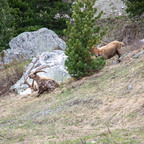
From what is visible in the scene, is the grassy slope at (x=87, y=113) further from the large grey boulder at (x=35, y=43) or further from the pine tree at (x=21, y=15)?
the pine tree at (x=21, y=15)

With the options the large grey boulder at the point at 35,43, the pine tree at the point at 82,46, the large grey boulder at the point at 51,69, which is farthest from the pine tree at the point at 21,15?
the pine tree at the point at 82,46

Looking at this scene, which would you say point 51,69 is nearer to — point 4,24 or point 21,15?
point 4,24

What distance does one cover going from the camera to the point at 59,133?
6328 mm

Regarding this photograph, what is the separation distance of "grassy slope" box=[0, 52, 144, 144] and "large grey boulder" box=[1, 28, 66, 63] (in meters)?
10.5

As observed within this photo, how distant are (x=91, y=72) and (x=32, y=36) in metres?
11.8

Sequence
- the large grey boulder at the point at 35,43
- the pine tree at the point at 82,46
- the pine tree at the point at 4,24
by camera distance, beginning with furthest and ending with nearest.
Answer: the large grey boulder at the point at 35,43, the pine tree at the point at 4,24, the pine tree at the point at 82,46

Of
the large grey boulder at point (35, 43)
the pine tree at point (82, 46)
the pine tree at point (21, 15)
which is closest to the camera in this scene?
the pine tree at point (82, 46)

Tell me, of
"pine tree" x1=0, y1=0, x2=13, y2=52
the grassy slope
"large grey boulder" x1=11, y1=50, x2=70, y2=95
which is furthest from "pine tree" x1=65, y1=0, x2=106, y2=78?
"pine tree" x1=0, y1=0, x2=13, y2=52

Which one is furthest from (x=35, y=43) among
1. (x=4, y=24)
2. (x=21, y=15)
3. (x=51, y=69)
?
(x=51, y=69)

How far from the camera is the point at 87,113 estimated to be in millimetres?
7652

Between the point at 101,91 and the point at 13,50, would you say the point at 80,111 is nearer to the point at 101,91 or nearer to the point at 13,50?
the point at 101,91

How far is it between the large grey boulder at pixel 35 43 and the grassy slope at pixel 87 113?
34.4ft

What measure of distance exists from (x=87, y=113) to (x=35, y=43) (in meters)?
15.3

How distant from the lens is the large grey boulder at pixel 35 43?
71.5 ft
